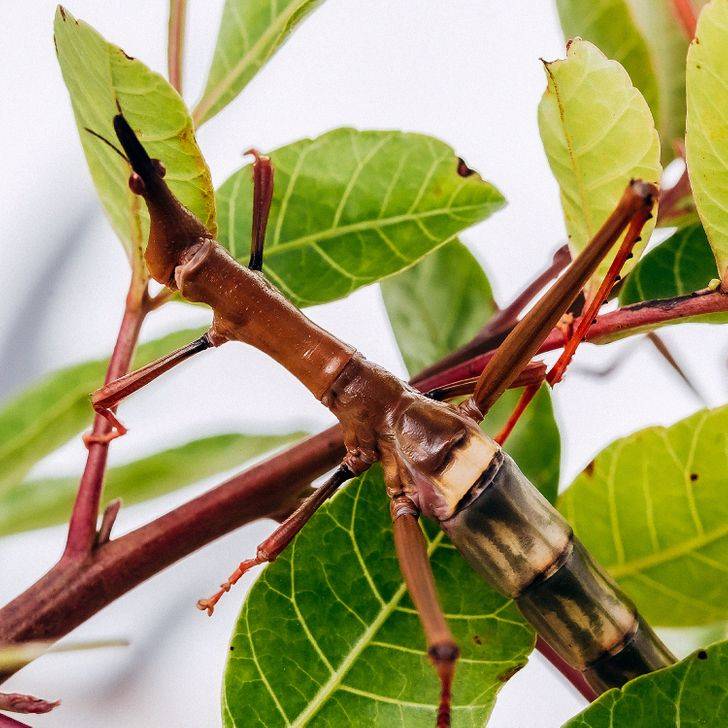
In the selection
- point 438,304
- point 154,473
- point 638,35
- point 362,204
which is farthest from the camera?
point 154,473

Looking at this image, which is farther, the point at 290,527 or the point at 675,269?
the point at 675,269

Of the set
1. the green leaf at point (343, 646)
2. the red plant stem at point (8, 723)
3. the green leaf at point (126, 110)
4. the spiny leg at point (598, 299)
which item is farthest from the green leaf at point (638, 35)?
the red plant stem at point (8, 723)

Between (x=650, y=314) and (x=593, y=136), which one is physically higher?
(x=593, y=136)

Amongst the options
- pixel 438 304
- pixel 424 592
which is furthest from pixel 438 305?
pixel 424 592

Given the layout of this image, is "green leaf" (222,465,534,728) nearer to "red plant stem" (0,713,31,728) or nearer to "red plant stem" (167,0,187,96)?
"red plant stem" (0,713,31,728)

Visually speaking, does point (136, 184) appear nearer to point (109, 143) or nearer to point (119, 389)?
point (109, 143)

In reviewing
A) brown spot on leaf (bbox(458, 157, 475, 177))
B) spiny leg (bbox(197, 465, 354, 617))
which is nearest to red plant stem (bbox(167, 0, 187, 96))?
brown spot on leaf (bbox(458, 157, 475, 177))
